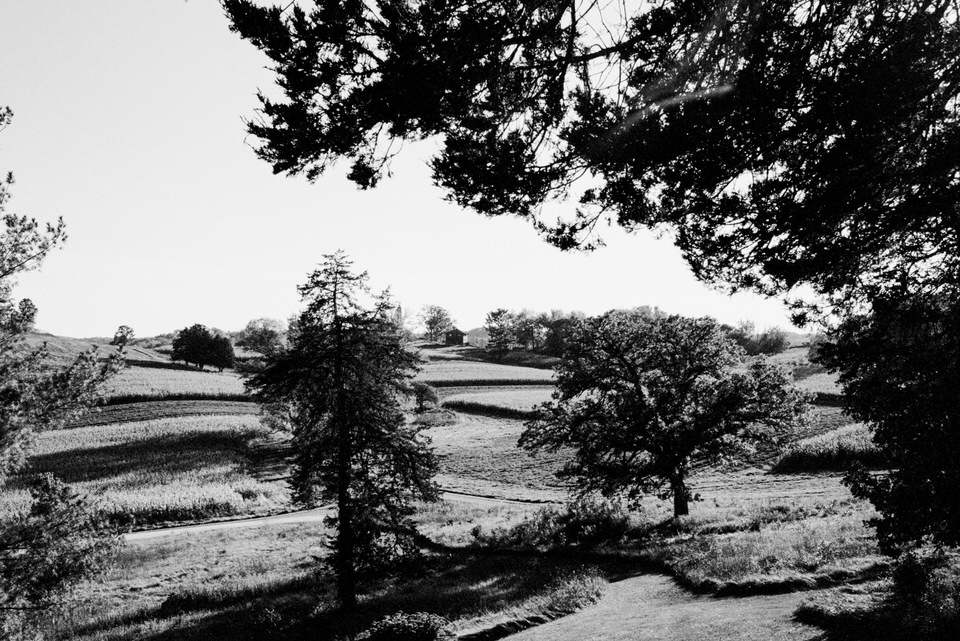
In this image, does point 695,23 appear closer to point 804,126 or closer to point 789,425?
point 804,126

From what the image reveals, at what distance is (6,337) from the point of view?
13.1 meters

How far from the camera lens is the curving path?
318 inches

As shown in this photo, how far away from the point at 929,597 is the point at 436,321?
609ft

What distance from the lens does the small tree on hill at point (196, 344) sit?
104m

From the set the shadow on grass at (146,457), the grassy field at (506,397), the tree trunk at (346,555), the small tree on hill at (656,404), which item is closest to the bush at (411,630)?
the tree trunk at (346,555)

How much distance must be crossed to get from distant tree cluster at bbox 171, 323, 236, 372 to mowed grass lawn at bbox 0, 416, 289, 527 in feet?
138

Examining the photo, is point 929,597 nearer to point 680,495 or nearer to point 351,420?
point 351,420

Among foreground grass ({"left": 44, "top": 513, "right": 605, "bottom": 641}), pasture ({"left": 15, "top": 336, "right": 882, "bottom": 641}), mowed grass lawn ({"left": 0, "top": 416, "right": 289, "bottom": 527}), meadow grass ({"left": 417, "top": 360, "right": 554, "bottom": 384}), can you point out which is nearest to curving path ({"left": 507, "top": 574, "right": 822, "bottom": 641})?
pasture ({"left": 15, "top": 336, "right": 882, "bottom": 641})

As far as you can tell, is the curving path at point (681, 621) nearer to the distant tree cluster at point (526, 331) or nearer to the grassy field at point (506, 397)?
the grassy field at point (506, 397)

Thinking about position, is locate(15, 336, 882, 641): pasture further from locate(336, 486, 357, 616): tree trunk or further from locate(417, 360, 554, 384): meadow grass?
locate(417, 360, 554, 384): meadow grass

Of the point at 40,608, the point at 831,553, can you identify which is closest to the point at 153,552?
the point at 40,608

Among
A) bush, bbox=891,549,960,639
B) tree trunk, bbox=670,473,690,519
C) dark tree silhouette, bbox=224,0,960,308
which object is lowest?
tree trunk, bbox=670,473,690,519

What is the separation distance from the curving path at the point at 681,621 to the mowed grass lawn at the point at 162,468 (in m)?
26.4

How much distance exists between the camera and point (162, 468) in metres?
47.7
